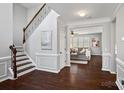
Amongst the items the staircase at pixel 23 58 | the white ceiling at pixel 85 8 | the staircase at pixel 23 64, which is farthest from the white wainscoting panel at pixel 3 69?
the white ceiling at pixel 85 8

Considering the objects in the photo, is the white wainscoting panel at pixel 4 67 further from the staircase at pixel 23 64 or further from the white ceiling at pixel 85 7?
the white ceiling at pixel 85 7

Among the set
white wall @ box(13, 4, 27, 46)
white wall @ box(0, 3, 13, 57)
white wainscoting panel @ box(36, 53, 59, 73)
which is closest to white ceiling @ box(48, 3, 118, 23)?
white wall @ box(0, 3, 13, 57)

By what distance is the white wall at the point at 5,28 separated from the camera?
133 inches

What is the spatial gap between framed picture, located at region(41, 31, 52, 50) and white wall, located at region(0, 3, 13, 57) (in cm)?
156

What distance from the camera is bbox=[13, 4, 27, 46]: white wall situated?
606 cm

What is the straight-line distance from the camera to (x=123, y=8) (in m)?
2.75

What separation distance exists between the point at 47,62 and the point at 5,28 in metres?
2.32

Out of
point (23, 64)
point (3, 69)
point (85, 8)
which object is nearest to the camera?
point (3, 69)

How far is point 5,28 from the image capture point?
11.5 ft

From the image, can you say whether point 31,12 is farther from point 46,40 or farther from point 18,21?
point 46,40

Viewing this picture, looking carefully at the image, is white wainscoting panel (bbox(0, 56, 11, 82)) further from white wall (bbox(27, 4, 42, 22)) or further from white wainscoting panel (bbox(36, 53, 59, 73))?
white wall (bbox(27, 4, 42, 22))

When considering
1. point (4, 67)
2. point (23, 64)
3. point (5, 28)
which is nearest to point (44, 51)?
point (23, 64)

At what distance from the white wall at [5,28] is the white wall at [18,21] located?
2531mm

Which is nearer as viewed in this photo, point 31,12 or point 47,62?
point 47,62
